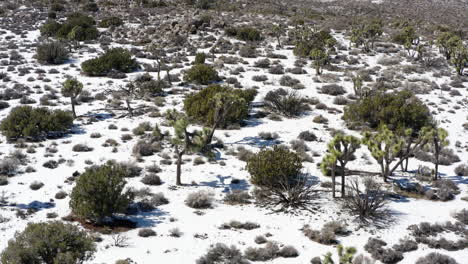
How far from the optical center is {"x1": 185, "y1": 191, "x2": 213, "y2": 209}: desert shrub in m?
13.6

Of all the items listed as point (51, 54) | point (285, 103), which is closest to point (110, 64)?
point (51, 54)

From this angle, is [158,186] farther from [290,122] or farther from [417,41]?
[417,41]

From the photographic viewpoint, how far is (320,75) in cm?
2881

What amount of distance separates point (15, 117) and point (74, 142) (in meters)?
3.00

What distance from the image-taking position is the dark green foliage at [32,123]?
59.8 feet

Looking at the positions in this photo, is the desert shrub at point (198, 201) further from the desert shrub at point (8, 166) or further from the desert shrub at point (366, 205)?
the desert shrub at point (8, 166)

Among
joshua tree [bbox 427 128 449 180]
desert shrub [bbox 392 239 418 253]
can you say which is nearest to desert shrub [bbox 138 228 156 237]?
desert shrub [bbox 392 239 418 253]

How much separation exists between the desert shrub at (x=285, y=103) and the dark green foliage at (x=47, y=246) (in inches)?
567

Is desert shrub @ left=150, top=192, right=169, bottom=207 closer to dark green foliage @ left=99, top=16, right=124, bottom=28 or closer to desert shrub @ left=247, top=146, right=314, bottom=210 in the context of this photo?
desert shrub @ left=247, top=146, right=314, bottom=210

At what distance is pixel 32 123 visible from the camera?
1852cm

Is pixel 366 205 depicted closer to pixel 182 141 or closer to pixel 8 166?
pixel 182 141

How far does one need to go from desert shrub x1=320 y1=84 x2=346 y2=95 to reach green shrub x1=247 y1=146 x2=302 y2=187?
11.6m

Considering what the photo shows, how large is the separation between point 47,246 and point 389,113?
1636 cm

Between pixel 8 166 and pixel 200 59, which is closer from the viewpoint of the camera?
pixel 8 166
